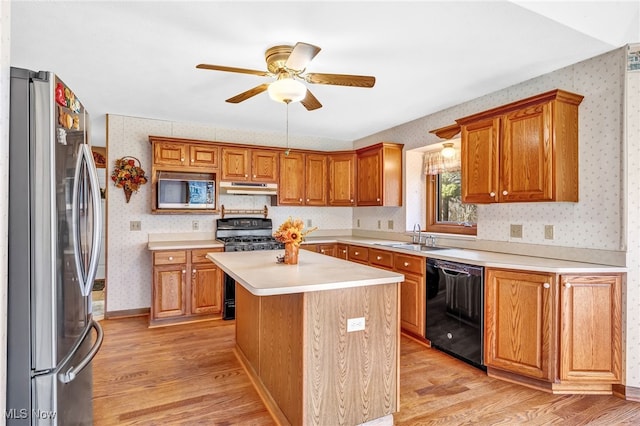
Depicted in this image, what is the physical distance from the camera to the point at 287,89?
2.29m

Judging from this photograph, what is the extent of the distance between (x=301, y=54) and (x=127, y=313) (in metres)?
3.81

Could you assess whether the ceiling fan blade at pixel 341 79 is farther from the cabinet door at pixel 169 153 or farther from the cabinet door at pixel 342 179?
the cabinet door at pixel 342 179

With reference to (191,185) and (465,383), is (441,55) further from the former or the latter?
(191,185)

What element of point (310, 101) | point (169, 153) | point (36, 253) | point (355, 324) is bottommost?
point (355, 324)

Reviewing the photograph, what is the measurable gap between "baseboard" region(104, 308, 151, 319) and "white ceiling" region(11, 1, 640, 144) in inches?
96.9

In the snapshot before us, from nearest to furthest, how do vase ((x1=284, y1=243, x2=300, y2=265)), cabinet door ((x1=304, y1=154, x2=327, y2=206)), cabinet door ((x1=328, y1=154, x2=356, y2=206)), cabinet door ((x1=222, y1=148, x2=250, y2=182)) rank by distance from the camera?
vase ((x1=284, y1=243, x2=300, y2=265))
cabinet door ((x1=222, y1=148, x2=250, y2=182))
cabinet door ((x1=304, y1=154, x2=327, y2=206))
cabinet door ((x1=328, y1=154, x2=356, y2=206))

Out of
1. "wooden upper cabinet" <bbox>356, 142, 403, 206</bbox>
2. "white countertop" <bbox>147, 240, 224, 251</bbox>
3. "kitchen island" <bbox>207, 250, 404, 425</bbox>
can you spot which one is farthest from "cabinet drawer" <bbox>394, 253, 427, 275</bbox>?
"white countertop" <bbox>147, 240, 224, 251</bbox>

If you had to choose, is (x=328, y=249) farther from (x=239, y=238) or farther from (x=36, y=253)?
(x=36, y=253)

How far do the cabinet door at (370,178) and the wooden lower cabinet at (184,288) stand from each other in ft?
6.96

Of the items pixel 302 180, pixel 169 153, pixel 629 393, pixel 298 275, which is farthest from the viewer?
pixel 302 180

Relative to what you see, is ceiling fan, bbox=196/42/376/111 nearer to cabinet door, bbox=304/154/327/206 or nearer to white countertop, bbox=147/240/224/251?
white countertop, bbox=147/240/224/251

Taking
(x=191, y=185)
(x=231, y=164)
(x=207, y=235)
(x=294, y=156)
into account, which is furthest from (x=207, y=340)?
(x=294, y=156)

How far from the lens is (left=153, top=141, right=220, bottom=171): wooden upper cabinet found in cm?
416

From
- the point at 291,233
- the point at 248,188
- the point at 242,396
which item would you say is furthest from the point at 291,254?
the point at 248,188
